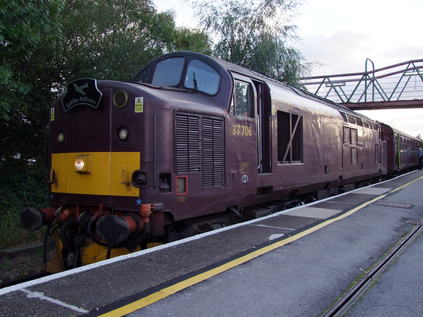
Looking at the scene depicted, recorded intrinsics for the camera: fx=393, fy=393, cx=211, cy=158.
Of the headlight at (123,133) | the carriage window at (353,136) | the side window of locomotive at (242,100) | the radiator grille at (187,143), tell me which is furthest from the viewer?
the carriage window at (353,136)

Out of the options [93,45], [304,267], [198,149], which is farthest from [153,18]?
[304,267]

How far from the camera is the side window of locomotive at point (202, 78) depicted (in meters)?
6.33

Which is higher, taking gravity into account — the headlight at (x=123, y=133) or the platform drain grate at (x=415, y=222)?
the headlight at (x=123, y=133)

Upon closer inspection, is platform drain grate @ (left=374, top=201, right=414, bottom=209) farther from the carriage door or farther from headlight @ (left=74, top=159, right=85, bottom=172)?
headlight @ (left=74, top=159, right=85, bottom=172)

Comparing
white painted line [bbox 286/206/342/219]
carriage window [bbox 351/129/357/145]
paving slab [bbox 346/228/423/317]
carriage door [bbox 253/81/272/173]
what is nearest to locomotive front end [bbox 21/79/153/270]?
paving slab [bbox 346/228/423/317]

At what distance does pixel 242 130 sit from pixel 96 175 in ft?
8.10

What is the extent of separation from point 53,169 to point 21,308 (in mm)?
3058

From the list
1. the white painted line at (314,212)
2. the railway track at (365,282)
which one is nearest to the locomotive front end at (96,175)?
the railway track at (365,282)

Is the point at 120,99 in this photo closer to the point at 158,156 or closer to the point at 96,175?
the point at 158,156

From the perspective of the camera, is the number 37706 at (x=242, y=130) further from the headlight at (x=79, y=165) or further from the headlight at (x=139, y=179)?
the headlight at (x=79, y=165)

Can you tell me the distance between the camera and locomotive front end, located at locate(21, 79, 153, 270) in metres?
4.95

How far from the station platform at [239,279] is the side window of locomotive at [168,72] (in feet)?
8.66

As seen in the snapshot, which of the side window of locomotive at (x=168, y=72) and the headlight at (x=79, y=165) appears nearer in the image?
the headlight at (x=79, y=165)

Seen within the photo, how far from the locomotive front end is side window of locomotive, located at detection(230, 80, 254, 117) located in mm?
1848
